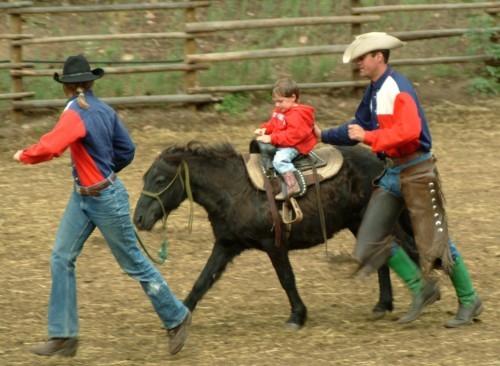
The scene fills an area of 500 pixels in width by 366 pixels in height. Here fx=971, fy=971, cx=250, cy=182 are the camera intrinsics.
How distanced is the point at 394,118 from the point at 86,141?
1.80 meters

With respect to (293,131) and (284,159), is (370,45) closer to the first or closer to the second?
(293,131)

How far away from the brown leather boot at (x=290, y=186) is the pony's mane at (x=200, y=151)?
0.45 m

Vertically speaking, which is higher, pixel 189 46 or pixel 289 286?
pixel 189 46

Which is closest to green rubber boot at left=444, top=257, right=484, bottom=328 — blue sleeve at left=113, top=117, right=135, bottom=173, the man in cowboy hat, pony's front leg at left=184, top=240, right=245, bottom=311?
the man in cowboy hat

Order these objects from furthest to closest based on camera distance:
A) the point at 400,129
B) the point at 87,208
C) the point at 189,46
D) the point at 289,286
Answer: the point at 189,46, the point at 289,286, the point at 400,129, the point at 87,208

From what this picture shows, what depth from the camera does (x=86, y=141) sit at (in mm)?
5398

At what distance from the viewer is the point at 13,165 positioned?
35.3 feet

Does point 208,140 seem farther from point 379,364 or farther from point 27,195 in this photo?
point 379,364

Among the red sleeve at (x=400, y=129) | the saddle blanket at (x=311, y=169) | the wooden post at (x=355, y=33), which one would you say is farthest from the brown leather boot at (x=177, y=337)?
the wooden post at (x=355, y=33)

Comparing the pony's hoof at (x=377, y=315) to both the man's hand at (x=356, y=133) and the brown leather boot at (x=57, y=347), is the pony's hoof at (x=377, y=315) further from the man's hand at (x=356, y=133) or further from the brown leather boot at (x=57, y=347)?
the brown leather boot at (x=57, y=347)

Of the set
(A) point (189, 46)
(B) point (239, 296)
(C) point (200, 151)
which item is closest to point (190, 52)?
(A) point (189, 46)

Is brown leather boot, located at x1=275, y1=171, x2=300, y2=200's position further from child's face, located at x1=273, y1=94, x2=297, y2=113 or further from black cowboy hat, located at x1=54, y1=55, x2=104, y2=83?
black cowboy hat, located at x1=54, y1=55, x2=104, y2=83

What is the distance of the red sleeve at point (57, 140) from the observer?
5180 millimetres

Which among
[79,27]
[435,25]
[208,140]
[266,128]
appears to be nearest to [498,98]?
[435,25]
